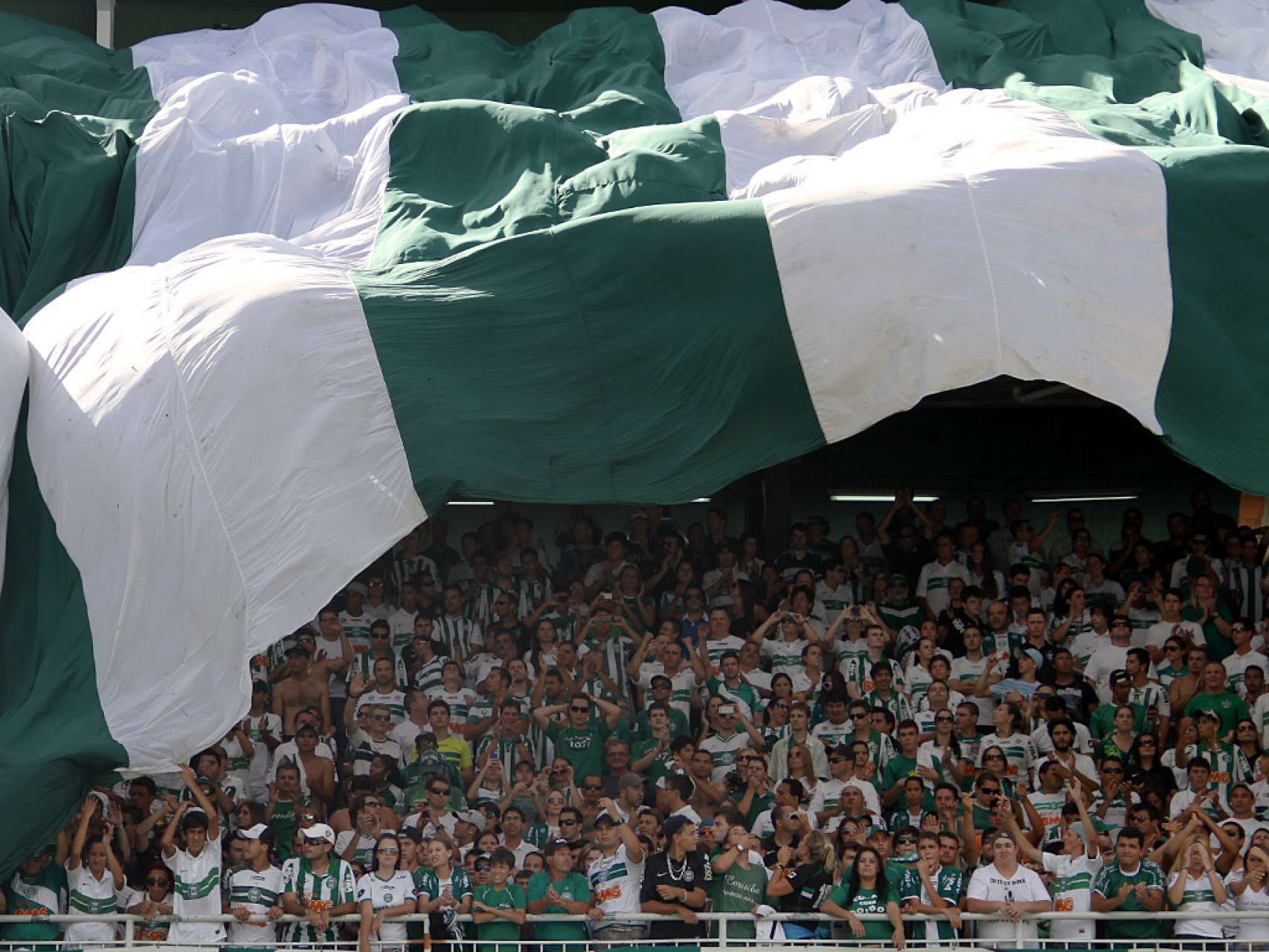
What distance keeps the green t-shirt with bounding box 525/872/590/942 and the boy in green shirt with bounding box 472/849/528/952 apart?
0.07m

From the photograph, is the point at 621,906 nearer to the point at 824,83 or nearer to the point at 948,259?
the point at 948,259

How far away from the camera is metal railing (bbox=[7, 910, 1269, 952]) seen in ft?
21.4

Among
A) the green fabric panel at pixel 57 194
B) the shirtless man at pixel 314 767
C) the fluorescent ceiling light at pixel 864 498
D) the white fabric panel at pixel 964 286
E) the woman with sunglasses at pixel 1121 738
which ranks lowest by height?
the shirtless man at pixel 314 767

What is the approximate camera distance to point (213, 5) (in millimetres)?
9648

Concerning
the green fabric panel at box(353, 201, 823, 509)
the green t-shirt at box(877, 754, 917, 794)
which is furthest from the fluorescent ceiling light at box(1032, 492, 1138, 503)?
the green fabric panel at box(353, 201, 823, 509)

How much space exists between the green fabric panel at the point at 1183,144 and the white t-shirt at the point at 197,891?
394cm

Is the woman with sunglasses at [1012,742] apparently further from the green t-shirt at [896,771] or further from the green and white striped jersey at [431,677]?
the green and white striped jersey at [431,677]

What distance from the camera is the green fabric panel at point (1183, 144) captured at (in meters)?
6.59

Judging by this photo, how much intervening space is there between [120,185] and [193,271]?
1006 millimetres

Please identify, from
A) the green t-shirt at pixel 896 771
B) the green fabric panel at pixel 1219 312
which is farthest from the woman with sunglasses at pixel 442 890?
the green fabric panel at pixel 1219 312

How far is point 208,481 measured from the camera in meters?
6.13

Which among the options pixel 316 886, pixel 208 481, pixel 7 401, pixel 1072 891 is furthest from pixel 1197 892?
pixel 7 401

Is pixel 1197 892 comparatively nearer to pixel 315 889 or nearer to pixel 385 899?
pixel 385 899

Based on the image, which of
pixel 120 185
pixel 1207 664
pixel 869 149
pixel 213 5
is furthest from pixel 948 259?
pixel 213 5
